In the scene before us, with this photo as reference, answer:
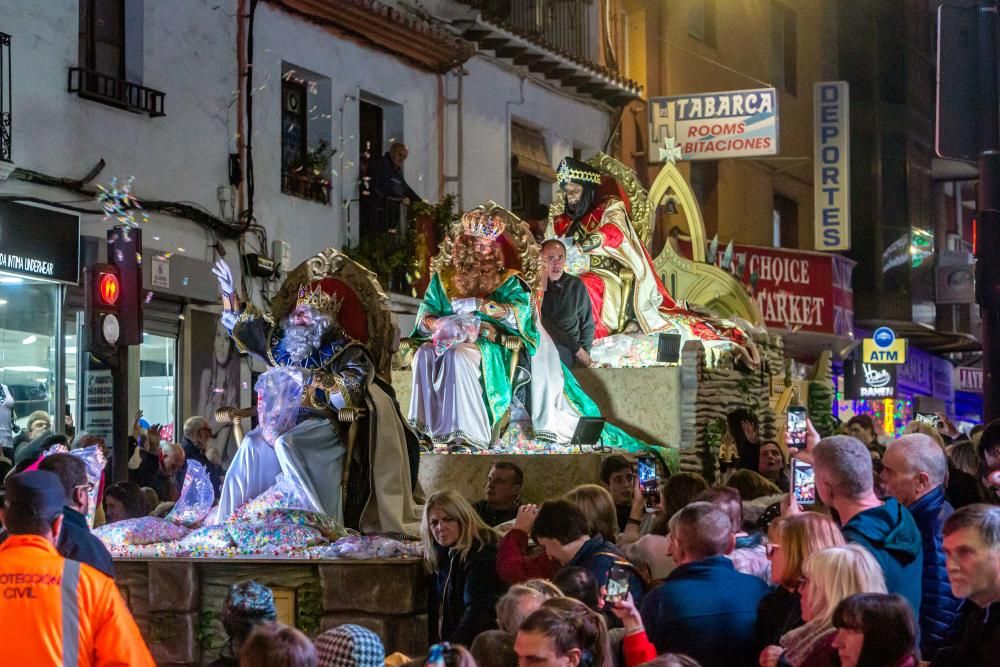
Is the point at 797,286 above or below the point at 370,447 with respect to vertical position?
above

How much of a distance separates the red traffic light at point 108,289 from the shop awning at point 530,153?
13212 millimetres

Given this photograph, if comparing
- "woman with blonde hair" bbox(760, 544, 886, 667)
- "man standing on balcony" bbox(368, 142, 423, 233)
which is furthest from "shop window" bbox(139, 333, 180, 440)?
"woman with blonde hair" bbox(760, 544, 886, 667)

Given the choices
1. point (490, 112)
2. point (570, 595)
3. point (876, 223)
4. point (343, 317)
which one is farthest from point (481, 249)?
point (876, 223)

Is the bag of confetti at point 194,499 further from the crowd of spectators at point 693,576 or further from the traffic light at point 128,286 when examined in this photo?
the crowd of spectators at point 693,576

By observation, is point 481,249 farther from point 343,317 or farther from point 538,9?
point 538,9

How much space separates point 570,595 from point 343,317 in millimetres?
5367

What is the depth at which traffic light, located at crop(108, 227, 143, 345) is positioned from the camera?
13.1m

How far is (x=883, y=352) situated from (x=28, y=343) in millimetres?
16594

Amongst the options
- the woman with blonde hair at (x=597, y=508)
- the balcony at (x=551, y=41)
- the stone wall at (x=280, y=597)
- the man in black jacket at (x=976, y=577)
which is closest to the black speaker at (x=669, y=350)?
the stone wall at (x=280, y=597)

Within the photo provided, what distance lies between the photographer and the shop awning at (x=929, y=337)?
36719 millimetres

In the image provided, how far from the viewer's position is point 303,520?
11.1m

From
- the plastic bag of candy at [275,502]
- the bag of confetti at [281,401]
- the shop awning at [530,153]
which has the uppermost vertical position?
the shop awning at [530,153]

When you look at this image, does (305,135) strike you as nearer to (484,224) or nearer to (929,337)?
(484,224)

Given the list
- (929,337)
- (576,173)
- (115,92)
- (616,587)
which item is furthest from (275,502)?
(929,337)
